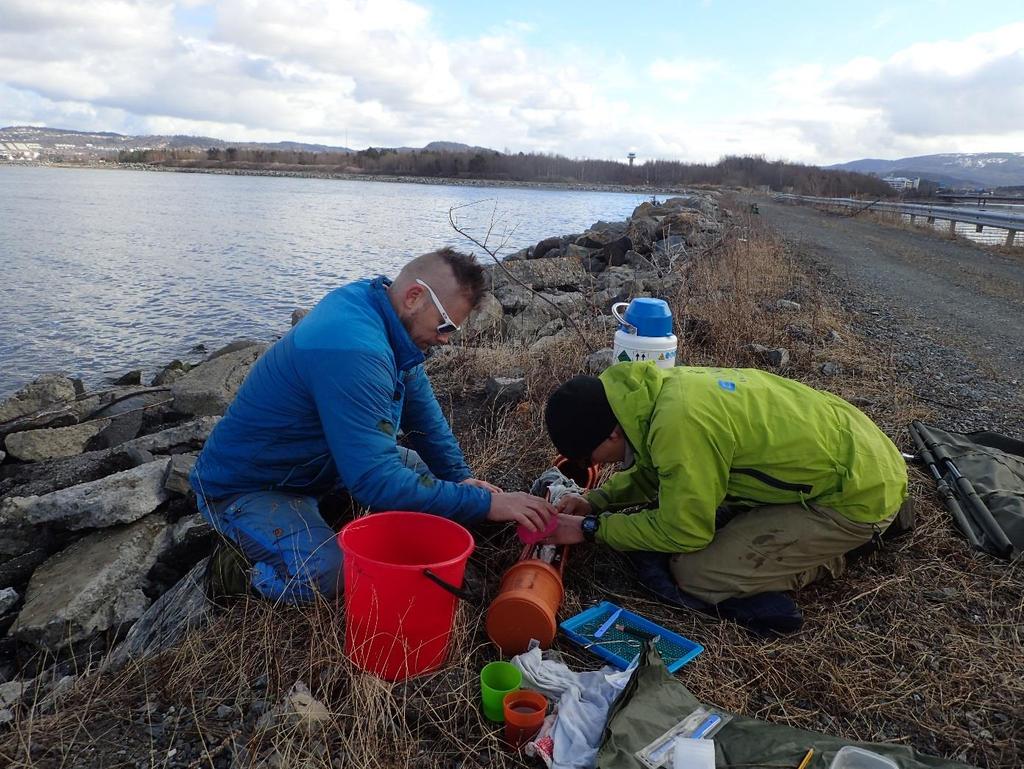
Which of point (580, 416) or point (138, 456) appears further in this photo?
point (138, 456)

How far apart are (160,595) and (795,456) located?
3.27 m

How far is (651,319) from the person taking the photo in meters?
4.25

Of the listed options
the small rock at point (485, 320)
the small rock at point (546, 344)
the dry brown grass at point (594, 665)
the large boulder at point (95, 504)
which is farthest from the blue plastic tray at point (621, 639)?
the small rock at point (485, 320)

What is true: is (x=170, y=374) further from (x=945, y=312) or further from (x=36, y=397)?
(x=945, y=312)

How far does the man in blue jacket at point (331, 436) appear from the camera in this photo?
266cm

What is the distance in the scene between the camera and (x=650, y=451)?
108 inches

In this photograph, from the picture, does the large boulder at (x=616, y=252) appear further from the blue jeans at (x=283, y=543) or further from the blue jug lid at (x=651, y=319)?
the blue jeans at (x=283, y=543)

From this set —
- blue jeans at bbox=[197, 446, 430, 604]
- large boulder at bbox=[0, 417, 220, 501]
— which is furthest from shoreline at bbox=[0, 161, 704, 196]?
blue jeans at bbox=[197, 446, 430, 604]

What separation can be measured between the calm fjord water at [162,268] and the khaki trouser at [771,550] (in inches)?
311

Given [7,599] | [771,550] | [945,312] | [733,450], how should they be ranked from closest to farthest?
[733,450], [771,550], [7,599], [945,312]

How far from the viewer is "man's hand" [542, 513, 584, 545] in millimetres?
2984

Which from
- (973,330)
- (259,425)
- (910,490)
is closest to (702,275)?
(973,330)

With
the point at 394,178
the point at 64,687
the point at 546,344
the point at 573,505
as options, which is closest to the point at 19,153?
the point at 394,178

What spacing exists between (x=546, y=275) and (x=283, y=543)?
30.8 ft
